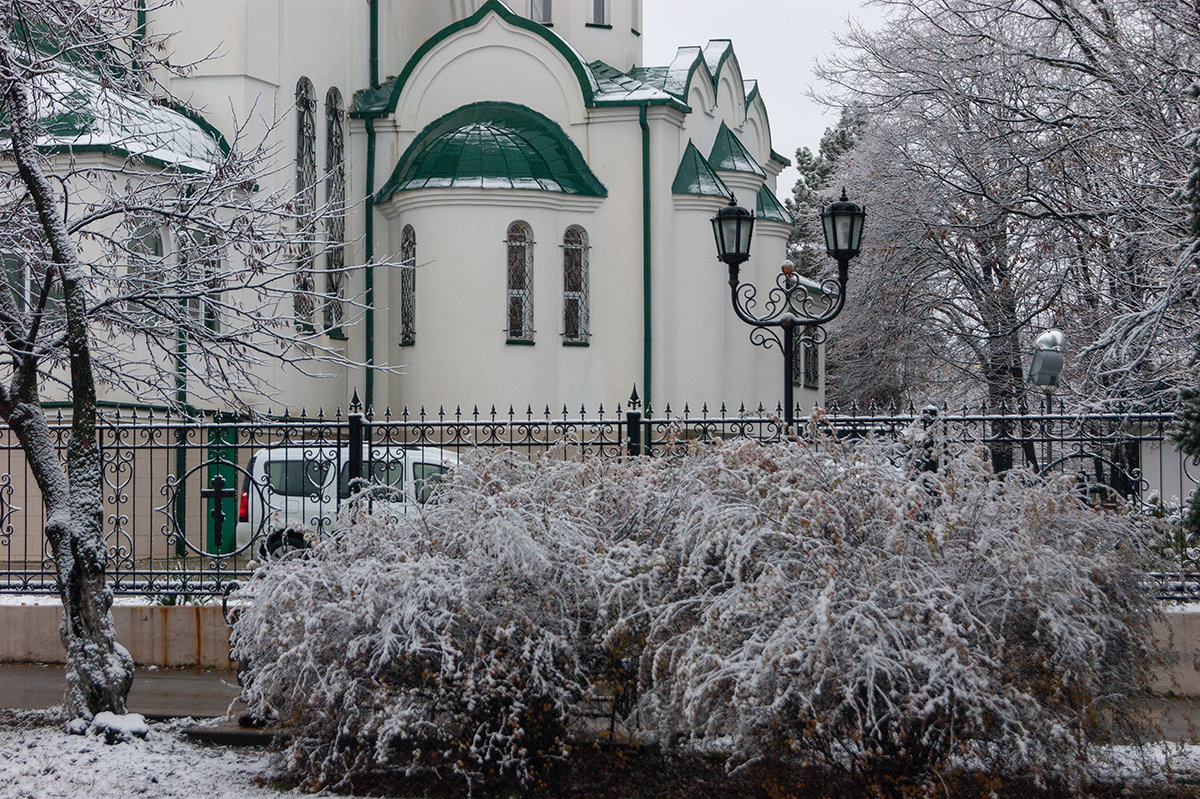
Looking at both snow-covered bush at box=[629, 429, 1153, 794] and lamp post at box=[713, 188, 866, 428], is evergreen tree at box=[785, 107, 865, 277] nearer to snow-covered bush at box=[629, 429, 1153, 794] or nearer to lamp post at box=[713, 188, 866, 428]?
lamp post at box=[713, 188, 866, 428]

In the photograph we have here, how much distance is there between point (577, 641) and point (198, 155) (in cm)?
1436

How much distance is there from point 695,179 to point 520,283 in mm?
3688

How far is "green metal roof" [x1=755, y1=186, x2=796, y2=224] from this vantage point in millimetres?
26312

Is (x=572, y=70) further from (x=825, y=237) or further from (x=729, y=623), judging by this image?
(x=729, y=623)

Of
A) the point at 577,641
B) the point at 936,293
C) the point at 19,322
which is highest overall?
the point at 936,293

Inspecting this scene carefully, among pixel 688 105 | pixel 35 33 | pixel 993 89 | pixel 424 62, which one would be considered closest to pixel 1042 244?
pixel 993 89

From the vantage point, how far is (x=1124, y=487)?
11.0m

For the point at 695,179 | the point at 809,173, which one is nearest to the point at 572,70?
the point at 695,179

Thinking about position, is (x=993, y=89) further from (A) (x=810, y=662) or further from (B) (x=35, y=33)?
(A) (x=810, y=662)

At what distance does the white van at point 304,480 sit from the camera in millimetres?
10867

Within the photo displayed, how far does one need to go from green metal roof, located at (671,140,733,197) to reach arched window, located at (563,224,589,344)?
74.9 inches

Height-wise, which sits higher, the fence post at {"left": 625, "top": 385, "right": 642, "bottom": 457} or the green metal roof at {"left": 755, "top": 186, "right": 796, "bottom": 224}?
the green metal roof at {"left": 755, "top": 186, "right": 796, "bottom": 224}

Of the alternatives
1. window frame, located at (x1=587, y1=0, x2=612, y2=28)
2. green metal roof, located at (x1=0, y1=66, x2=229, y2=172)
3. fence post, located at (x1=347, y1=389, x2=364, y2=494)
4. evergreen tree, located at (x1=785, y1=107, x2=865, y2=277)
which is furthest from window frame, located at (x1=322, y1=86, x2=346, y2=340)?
evergreen tree, located at (x1=785, y1=107, x2=865, y2=277)

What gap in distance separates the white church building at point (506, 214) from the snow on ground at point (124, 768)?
534 inches
